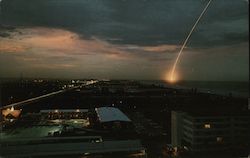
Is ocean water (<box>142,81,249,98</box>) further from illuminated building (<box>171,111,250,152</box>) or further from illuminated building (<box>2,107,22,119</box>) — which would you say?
illuminated building (<box>2,107,22,119</box>)

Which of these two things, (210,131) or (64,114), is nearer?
(64,114)

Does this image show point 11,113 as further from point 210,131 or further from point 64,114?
point 210,131

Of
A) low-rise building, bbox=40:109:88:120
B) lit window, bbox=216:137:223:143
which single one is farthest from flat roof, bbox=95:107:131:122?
lit window, bbox=216:137:223:143

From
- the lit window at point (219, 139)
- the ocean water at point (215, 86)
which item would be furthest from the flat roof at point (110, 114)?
the lit window at point (219, 139)

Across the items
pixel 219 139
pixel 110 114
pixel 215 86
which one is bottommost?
pixel 219 139

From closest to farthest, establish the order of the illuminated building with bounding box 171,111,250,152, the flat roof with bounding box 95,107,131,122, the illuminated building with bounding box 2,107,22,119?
the illuminated building with bounding box 2,107,22,119 → the flat roof with bounding box 95,107,131,122 → the illuminated building with bounding box 171,111,250,152

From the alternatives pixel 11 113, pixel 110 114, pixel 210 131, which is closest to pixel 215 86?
pixel 210 131

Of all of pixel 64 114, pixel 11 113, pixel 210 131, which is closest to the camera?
pixel 11 113
